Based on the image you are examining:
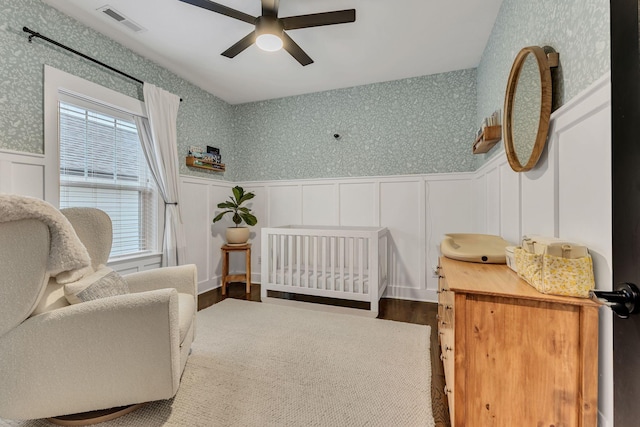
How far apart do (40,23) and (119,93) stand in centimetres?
61

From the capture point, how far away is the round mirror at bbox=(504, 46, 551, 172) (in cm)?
117

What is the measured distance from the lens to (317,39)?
2365mm

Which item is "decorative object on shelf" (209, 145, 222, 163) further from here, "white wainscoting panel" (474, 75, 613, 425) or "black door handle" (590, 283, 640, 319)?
"black door handle" (590, 283, 640, 319)

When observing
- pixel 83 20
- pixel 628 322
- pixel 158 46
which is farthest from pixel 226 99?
pixel 628 322

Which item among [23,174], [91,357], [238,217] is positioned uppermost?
[23,174]

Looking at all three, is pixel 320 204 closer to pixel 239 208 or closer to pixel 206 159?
pixel 239 208

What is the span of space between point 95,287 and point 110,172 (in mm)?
1683

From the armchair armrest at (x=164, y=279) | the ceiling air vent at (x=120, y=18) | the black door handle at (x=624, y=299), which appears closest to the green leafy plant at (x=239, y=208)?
the armchair armrest at (x=164, y=279)

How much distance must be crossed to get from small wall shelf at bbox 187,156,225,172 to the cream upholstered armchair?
2.10 meters

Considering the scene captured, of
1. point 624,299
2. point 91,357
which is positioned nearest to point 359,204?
point 91,357

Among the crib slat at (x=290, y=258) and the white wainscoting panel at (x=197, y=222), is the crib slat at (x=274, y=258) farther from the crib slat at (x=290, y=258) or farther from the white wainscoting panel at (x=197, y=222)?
the white wainscoting panel at (x=197, y=222)

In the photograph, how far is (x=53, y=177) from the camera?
2.03 m

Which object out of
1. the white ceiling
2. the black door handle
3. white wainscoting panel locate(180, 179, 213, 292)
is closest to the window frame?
the white ceiling

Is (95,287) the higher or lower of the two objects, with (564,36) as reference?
lower
